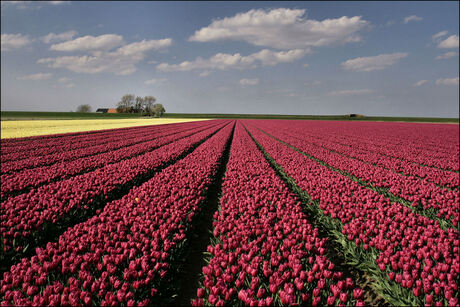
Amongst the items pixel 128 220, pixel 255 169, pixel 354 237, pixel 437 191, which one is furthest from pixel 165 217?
pixel 437 191

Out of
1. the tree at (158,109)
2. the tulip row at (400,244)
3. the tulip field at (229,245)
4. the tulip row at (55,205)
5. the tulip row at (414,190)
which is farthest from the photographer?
the tree at (158,109)

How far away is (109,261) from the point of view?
3.60 metres

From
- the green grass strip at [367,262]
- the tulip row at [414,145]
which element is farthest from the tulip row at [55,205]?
the tulip row at [414,145]

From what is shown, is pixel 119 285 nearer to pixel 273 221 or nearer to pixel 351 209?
pixel 273 221

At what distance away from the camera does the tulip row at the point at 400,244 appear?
10.6 feet

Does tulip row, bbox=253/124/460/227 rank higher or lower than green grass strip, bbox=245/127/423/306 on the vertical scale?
higher

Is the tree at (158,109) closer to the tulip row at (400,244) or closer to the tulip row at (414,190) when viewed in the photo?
the tulip row at (414,190)

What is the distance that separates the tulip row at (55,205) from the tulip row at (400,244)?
6.33 meters

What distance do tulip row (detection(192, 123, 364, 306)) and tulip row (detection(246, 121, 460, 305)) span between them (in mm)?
711

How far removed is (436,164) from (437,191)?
7.83 m

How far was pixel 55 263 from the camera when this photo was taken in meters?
3.52

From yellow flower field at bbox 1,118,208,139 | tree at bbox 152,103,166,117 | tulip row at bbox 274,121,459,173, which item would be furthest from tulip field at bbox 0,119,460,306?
tree at bbox 152,103,166,117

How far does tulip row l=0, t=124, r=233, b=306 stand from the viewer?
2.92 meters

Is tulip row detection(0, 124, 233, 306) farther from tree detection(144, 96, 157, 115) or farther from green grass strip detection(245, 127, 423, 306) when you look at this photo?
tree detection(144, 96, 157, 115)
